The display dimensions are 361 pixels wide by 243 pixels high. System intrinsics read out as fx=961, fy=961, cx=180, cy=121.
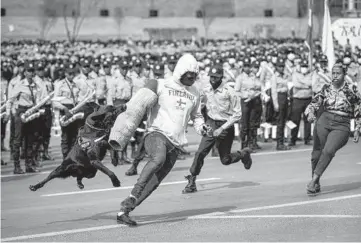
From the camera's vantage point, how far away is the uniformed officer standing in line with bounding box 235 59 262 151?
2053 centimetres

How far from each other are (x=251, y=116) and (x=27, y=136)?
5378 mm

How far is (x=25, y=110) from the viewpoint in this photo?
56.6 feet

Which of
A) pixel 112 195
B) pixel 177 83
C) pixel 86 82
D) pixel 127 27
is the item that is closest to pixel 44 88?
pixel 86 82

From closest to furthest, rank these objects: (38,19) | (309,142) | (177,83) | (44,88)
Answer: (177,83) → (44,88) → (309,142) → (38,19)

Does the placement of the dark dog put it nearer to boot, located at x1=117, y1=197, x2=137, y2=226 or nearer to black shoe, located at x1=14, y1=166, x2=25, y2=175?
boot, located at x1=117, y1=197, x2=137, y2=226

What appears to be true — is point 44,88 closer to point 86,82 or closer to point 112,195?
point 86,82

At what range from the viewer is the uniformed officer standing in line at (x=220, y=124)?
13594 millimetres

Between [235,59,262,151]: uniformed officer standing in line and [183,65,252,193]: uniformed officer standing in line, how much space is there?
5.90 m

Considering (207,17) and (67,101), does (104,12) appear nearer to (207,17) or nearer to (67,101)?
(207,17)

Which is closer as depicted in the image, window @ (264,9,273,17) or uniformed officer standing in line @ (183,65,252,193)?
uniformed officer standing in line @ (183,65,252,193)

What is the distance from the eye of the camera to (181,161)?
1859cm

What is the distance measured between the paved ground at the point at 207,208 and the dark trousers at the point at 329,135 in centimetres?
47

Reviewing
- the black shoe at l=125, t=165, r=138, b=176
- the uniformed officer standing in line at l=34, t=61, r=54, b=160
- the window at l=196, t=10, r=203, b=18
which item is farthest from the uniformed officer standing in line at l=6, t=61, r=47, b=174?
the window at l=196, t=10, r=203, b=18

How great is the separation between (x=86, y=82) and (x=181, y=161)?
102 inches
